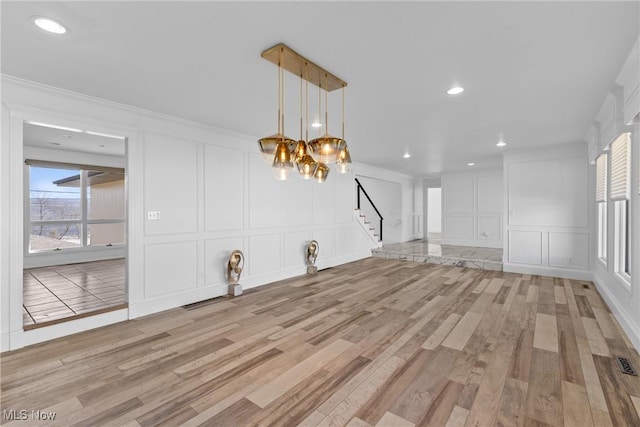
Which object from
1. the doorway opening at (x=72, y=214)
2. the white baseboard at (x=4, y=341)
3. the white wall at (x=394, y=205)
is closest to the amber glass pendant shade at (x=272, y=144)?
the white baseboard at (x=4, y=341)

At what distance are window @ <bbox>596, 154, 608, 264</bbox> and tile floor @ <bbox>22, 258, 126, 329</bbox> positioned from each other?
709cm

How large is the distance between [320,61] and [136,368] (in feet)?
10.0

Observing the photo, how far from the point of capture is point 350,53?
94.3 inches

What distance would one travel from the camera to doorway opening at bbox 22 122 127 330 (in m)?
5.23

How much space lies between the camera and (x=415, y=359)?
8.86ft

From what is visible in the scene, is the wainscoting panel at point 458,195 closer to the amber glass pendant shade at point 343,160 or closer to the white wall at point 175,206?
the white wall at point 175,206

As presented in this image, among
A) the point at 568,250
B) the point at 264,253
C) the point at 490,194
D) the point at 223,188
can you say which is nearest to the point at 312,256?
the point at 264,253

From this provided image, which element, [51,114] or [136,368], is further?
[51,114]

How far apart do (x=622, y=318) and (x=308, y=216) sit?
486 centimetres

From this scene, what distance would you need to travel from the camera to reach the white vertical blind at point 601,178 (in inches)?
178

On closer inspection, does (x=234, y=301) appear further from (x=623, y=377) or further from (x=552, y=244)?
(x=552, y=244)

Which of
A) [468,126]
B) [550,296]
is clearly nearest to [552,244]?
[550,296]

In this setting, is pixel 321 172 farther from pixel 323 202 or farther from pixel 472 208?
pixel 472 208
